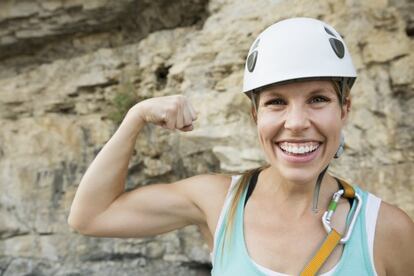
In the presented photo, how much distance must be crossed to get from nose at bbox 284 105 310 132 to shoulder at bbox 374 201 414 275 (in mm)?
389

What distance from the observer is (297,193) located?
159 centimetres

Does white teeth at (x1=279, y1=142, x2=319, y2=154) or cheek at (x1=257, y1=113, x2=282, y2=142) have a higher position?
cheek at (x1=257, y1=113, x2=282, y2=142)

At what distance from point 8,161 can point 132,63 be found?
1.75 m

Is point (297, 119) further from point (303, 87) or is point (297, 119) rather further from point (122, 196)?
point (122, 196)

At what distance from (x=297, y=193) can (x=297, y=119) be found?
0.34m

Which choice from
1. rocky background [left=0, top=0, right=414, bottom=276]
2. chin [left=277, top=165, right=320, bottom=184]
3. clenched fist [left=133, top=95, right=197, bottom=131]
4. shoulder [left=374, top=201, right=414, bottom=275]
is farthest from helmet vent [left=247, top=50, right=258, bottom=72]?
rocky background [left=0, top=0, right=414, bottom=276]

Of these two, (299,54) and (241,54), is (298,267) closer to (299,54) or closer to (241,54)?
(299,54)

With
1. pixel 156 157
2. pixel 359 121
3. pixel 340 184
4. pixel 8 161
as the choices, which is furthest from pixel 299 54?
pixel 8 161

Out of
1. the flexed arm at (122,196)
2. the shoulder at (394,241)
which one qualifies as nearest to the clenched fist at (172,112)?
the flexed arm at (122,196)

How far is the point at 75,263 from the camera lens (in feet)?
16.1

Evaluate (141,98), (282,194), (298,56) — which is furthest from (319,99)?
(141,98)

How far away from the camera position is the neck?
1.57m

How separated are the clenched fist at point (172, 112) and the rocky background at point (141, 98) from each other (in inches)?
85.5

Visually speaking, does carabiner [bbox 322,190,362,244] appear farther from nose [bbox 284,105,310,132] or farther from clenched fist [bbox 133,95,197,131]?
clenched fist [bbox 133,95,197,131]
